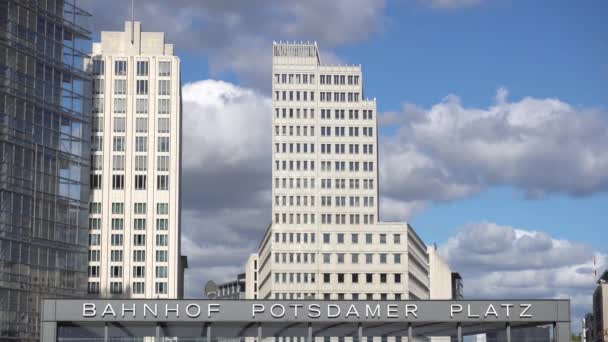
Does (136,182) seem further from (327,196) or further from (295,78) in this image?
(295,78)

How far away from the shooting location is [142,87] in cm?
18625

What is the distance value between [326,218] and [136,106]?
38.8 meters

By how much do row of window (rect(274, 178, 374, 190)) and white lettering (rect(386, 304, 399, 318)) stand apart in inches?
4827

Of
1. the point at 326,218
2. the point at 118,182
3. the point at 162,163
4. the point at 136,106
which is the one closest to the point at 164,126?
the point at 136,106

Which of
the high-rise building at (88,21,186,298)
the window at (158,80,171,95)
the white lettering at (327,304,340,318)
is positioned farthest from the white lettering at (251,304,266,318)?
the window at (158,80,171,95)

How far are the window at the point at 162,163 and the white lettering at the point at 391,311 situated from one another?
383 ft

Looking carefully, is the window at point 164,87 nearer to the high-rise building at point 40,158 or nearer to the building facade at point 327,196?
the building facade at point 327,196

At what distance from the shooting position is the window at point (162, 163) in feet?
602

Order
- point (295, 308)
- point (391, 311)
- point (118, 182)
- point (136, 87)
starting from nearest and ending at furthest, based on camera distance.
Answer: point (295, 308), point (391, 311), point (118, 182), point (136, 87)

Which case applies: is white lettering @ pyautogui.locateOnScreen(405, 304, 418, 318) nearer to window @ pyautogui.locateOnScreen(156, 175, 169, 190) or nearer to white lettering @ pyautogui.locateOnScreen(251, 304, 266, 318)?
white lettering @ pyautogui.locateOnScreen(251, 304, 266, 318)

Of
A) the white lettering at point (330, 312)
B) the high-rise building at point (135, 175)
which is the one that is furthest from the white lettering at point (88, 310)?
the high-rise building at point (135, 175)

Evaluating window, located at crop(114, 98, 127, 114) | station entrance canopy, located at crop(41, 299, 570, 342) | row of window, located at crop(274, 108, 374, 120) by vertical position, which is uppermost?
row of window, located at crop(274, 108, 374, 120)

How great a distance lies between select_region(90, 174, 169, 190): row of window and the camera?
18262 centimetres

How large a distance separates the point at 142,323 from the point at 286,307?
9405 millimetres
